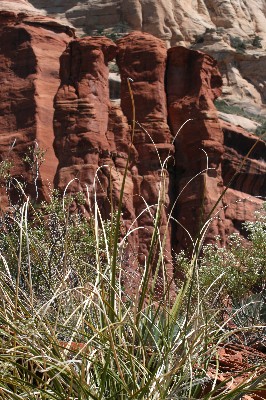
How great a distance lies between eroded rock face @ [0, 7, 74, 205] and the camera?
25.5 m

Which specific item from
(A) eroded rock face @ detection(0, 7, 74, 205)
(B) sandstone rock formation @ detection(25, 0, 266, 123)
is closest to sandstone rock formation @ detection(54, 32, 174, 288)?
(A) eroded rock face @ detection(0, 7, 74, 205)

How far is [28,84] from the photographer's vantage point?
2680 cm

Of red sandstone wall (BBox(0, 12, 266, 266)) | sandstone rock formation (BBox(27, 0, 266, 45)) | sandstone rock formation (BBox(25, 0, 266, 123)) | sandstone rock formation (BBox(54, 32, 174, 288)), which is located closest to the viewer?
sandstone rock formation (BBox(54, 32, 174, 288))

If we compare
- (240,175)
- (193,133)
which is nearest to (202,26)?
(240,175)

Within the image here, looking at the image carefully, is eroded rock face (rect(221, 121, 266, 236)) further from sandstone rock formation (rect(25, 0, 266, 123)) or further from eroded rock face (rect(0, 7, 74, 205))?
sandstone rock formation (rect(25, 0, 266, 123))

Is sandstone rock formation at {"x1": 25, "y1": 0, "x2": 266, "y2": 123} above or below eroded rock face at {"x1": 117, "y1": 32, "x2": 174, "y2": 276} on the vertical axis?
below

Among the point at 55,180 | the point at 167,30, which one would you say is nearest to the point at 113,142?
the point at 55,180

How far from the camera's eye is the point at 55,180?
25.2 m

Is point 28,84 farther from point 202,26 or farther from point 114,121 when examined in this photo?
point 202,26

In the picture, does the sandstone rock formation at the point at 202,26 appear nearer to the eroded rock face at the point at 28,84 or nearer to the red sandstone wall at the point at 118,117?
the red sandstone wall at the point at 118,117

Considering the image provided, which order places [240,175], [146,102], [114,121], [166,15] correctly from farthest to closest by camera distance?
[166,15] → [240,175] → [146,102] → [114,121]

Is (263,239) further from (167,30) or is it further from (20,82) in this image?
(167,30)

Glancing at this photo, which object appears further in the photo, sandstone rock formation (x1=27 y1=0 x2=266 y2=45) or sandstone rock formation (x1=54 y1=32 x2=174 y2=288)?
sandstone rock formation (x1=27 y1=0 x2=266 y2=45)

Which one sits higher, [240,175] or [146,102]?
[146,102]
